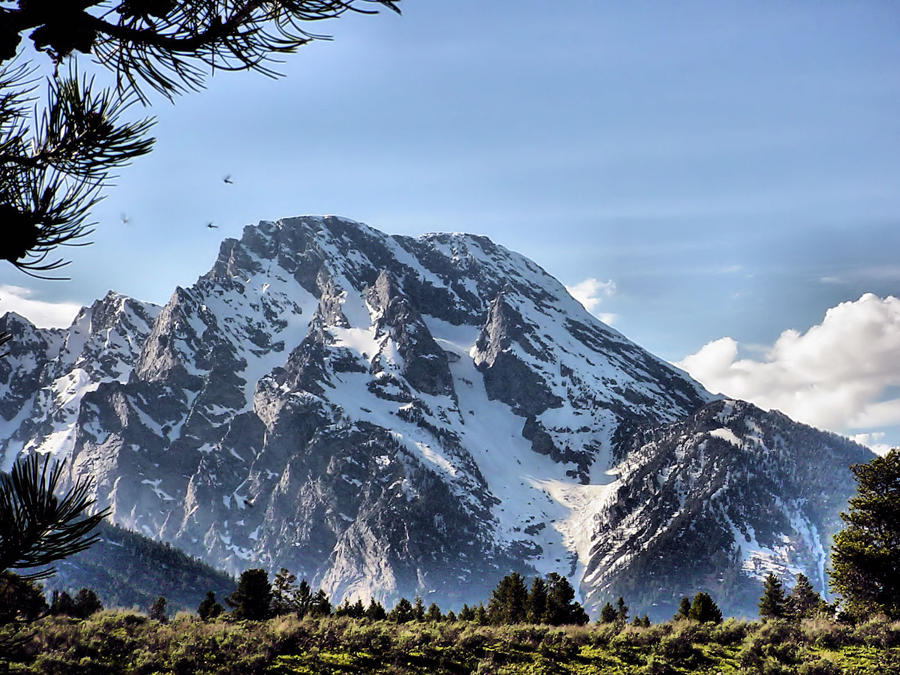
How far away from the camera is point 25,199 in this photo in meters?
5.57

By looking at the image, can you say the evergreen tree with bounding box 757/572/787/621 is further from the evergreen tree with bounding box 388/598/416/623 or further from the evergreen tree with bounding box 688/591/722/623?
the evergreen tree with bounding box 388/598/416/623

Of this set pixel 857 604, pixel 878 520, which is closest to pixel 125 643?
pixel 857 604

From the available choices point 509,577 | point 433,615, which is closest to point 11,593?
point 433,615

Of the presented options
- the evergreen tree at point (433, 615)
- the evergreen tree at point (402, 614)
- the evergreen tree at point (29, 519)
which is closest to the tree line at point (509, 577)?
the evergreen tree at point (29, 519)

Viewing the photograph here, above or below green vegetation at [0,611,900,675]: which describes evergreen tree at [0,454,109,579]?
above

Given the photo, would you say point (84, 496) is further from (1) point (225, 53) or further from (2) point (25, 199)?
(1) point (225, 53)

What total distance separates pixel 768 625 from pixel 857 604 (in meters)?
11.5

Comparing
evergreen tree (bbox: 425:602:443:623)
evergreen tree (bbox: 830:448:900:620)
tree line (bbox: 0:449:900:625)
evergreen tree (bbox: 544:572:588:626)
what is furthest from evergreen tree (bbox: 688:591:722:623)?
evergreen tree (bbox: 425:602:443:623)

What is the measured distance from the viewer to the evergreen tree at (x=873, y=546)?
3023cm

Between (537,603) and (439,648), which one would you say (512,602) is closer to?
(537,603)

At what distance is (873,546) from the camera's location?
31.0m

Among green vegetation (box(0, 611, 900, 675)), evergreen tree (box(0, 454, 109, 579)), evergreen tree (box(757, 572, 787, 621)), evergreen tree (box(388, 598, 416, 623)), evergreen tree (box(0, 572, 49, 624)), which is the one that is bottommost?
evergreen tree (box(388, 598, 416, 623))

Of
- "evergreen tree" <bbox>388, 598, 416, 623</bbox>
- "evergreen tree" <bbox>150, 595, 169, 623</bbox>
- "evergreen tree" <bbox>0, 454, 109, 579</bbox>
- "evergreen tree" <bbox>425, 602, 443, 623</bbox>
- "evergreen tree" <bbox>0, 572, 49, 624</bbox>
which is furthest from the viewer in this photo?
"evergreen tree" <bbox>388, 598, 416, 623</bbox>

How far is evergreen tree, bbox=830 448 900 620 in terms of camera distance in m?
30.2
